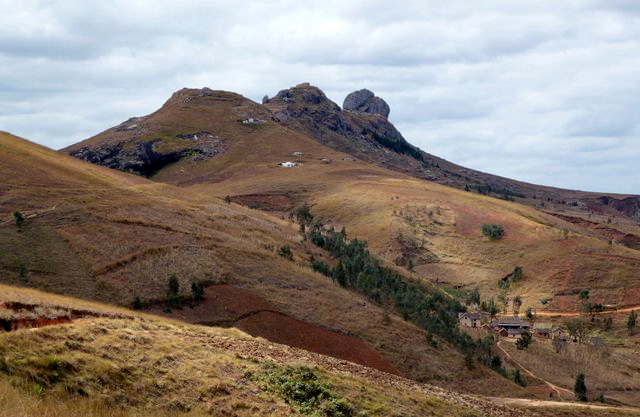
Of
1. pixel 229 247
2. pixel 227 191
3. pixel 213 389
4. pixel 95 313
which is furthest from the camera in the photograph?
pixel 227 191

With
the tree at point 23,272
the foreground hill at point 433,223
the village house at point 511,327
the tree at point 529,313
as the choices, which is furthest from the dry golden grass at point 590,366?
the tree at point 23,272

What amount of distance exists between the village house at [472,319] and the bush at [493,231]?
40.7 m

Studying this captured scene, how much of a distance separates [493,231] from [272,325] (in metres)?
85.4

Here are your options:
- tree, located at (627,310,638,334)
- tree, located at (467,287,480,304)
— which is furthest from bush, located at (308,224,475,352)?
tree, located at (627,310,638,334)

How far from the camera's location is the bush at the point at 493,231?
429ft

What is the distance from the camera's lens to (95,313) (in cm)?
2866

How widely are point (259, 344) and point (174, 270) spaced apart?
31.2 m

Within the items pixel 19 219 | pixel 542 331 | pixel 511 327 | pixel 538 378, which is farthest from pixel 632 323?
pixel 19 219

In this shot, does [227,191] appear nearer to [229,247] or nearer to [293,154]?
[293,154]

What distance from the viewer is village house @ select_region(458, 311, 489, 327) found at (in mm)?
88438

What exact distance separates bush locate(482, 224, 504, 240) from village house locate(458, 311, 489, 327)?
40669mm

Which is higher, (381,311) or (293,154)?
(293,154)

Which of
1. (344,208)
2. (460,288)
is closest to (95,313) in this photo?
(460,288)

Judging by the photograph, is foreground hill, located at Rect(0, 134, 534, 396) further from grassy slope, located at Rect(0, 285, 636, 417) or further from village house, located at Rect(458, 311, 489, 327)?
grassy slope, located at Rect(0, 285, 636, 417)
